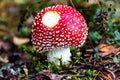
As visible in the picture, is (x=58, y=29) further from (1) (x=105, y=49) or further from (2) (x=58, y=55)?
(1) (x=105, y=49)

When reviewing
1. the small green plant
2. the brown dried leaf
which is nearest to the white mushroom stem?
the small green plant

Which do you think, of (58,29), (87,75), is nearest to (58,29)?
(58,29)

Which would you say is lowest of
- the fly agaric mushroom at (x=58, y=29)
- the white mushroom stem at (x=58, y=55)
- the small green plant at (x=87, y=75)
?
the small green plant at (x=87, y=75)

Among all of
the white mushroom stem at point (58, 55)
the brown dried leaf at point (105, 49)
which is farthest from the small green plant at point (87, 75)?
the brown dried leaf at point (105, 49)

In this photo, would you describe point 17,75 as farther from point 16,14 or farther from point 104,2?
point 16,14

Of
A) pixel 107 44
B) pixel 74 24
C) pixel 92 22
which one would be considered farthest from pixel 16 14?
pixel 74 24

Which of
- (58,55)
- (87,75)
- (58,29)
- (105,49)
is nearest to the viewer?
(58,29)

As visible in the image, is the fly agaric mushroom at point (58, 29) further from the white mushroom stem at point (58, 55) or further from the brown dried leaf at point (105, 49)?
the brown dried leaf at point (105, 49)
